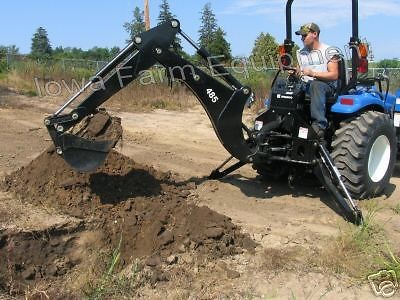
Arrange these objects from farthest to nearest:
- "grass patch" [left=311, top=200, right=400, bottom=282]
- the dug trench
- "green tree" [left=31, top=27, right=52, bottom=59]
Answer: "green tree" [left=31, top=27, right=52, bottom=59] → the dug trench → "grass patch" [left=311, top=200, right=400, bottom=282]

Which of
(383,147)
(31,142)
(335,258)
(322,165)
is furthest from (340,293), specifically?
(31,142)

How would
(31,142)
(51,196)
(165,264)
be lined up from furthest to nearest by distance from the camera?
(31,142) < (51,196) < (165,264)

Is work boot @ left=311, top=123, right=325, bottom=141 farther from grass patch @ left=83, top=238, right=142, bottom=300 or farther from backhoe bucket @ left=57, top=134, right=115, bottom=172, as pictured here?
grass patch @ left=83, top=238, right=142, bottom=300

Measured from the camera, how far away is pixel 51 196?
5246mm

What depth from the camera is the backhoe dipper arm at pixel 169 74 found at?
4.67m

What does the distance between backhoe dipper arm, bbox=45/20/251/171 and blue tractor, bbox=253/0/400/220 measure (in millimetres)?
614

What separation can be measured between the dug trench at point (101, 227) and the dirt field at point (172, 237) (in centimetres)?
1

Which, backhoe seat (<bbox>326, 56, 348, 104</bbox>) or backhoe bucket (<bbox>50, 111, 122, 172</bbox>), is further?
backhoe seat (<bbox>326, 56, 348, 104</bbox>)

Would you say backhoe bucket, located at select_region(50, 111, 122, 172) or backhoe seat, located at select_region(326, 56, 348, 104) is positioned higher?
backhoe seat, located at select_region(326, 56, 348, 104)

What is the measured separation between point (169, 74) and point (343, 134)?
1.99 meters

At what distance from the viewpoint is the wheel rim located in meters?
5.98

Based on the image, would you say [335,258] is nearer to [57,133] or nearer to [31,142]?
[57,133]

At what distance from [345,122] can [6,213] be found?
363 cm

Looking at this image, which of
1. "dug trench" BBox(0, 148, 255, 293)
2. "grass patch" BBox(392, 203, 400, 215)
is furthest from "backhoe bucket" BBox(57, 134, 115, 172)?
"grass patch" BBox(392, 203, 400, 215)
